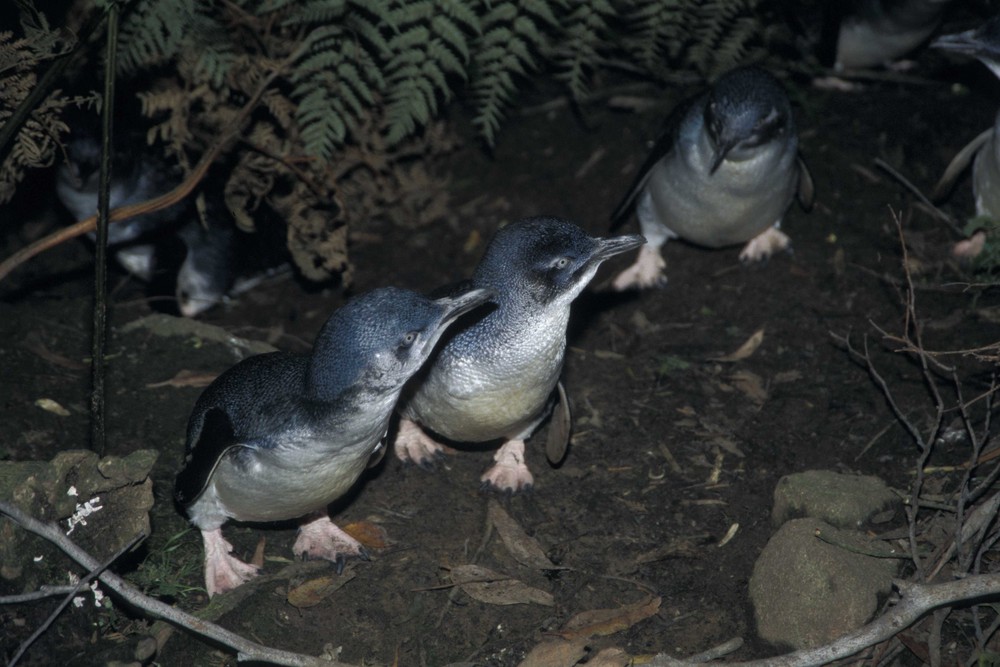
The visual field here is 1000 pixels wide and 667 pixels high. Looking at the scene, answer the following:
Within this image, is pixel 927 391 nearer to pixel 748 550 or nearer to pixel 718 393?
pixel 718 393

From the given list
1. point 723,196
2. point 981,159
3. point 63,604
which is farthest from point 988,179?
point 63,604

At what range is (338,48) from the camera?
6.11 metres

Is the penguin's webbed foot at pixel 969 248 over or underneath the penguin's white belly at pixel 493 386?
underneath

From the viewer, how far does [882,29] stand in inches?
299

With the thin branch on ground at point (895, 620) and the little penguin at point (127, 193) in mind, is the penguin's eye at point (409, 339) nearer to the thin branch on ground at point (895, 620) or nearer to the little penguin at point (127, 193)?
the thin branch on ground at point (895, 620)

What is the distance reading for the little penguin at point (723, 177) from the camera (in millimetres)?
6039

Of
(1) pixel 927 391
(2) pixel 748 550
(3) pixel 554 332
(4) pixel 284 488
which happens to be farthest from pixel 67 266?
(1) pixel 927 391

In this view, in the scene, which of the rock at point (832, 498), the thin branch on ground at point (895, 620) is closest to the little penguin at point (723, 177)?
the rock at point (832, 498)

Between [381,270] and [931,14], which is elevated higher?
[931,14]

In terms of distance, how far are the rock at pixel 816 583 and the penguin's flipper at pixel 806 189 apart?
9.80 feet

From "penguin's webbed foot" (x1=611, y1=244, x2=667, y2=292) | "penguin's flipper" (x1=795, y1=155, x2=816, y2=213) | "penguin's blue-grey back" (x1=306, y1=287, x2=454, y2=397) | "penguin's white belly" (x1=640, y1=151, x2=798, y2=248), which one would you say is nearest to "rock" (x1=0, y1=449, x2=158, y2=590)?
"penguin's blue-grey back" (x1=306, y1=287, x2=454, y2=397)

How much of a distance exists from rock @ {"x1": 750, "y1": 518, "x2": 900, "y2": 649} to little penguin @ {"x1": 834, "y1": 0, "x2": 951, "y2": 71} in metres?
4.62

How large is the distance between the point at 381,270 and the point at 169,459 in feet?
8.14

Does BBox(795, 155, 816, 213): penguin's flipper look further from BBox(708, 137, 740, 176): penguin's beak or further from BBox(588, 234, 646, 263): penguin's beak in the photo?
BBox(588, 234, 646, 263): penguin's beak
